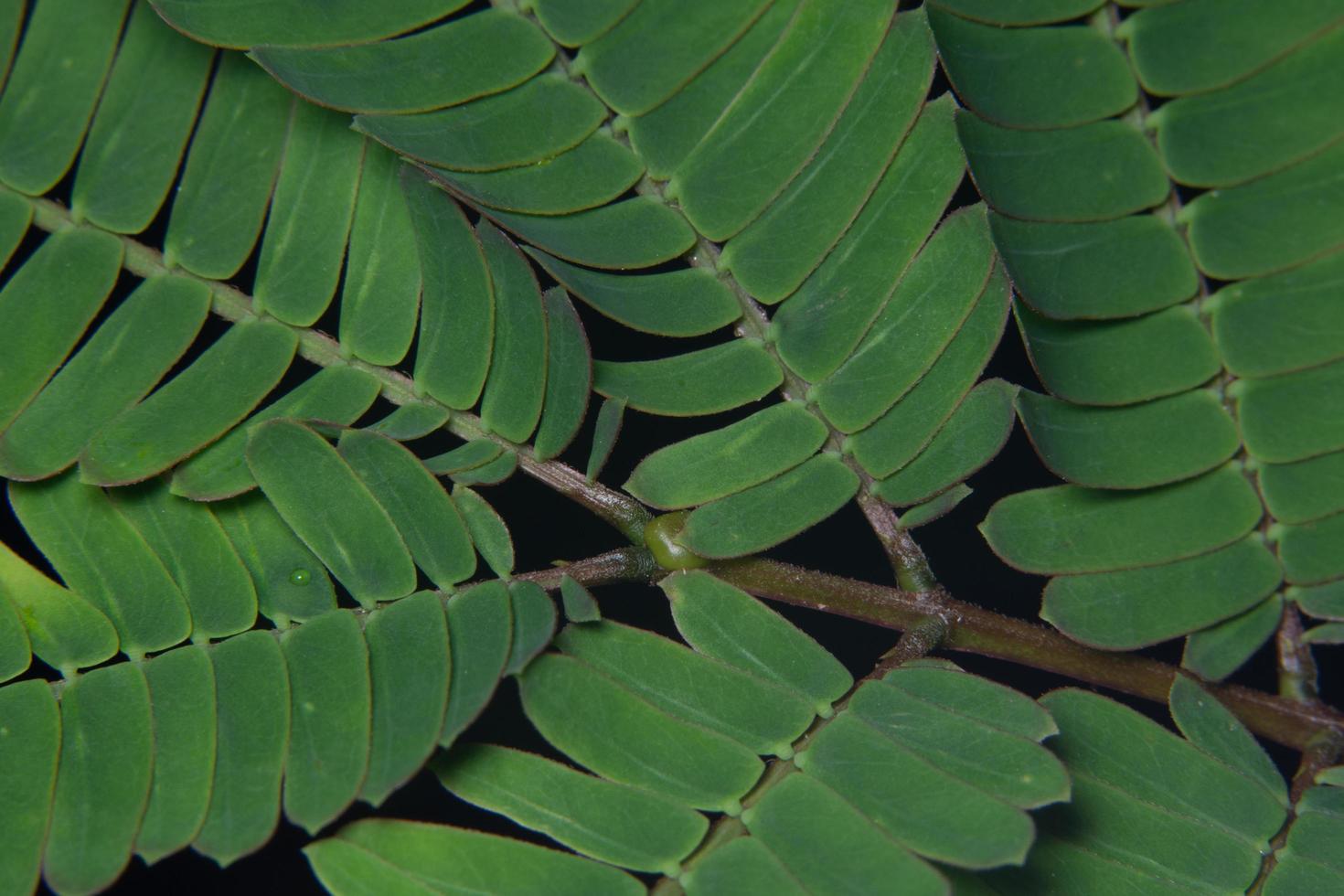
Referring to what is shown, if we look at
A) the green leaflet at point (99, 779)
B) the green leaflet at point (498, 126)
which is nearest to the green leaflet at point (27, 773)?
the green leaflet at point (99, 779)

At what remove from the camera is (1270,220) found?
1320 millimetres

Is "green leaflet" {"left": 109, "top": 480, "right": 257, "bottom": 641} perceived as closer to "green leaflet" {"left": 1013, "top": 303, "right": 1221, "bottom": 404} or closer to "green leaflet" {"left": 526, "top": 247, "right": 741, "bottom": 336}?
"green leaflet" {"left": 526, "top": 247, "right": 741, "bottom": 336}

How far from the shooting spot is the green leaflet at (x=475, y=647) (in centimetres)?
138

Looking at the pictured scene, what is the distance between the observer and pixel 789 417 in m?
1.60

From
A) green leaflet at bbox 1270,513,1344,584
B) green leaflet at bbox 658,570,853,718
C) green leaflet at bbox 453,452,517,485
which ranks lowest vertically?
green leaflet at bbox 658,570,853,718

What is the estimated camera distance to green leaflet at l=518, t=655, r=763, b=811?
1.44 metres

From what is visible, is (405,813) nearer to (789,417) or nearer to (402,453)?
(402,453)

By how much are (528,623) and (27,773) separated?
0.64 metres

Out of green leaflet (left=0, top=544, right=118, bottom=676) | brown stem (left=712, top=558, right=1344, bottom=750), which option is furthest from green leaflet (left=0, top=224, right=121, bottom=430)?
brown stem (left=712, top=558, right=1344, bottom=750)

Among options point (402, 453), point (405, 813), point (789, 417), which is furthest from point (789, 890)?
point (405, 813)

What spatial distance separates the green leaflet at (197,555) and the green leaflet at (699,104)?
0.76 metres

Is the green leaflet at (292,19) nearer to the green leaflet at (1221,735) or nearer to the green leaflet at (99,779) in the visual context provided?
the green leaflet at (99,779)

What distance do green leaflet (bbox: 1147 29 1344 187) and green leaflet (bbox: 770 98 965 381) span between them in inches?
10.7

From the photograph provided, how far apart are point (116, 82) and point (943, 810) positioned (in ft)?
4.57
